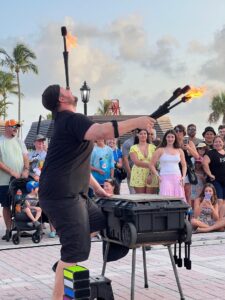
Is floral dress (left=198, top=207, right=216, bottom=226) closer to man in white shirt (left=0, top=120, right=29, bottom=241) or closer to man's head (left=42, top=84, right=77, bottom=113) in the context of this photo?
man in white shirt (left=0, top=120, right=29, bottom=241)

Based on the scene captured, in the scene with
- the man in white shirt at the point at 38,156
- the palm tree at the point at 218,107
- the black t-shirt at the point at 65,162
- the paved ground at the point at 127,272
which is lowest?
the paved ground at the point at 127,272

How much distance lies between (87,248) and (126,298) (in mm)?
1171

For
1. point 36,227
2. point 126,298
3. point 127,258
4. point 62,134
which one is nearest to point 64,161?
point 62,134

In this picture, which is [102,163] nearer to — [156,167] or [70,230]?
[156,167]

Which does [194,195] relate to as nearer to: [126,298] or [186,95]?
[126,298]

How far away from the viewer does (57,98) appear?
5.25 metres

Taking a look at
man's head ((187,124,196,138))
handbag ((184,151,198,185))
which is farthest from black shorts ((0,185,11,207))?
man's head ((187,124,196,138))

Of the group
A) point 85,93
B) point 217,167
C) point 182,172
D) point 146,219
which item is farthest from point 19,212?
point 85,93

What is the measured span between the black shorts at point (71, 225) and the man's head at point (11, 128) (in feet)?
16.6

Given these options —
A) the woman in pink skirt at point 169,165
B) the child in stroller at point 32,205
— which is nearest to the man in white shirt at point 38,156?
the child in stroller at point 32,205

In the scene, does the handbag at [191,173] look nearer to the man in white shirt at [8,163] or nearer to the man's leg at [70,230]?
the man in white shirt at [8,163]

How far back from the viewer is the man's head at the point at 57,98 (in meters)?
5.26

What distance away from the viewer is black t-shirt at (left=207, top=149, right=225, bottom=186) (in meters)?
10.9

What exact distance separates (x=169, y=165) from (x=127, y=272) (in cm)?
345
